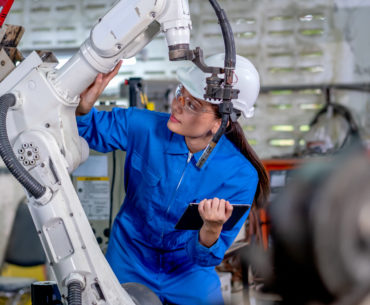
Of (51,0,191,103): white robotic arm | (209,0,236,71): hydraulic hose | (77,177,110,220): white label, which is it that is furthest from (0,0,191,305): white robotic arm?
(77,177,110,220): white label

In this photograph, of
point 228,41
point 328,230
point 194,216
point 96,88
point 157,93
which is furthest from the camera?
point 157,93

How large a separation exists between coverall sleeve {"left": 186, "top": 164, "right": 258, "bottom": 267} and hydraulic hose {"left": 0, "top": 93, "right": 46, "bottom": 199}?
2.25 feet

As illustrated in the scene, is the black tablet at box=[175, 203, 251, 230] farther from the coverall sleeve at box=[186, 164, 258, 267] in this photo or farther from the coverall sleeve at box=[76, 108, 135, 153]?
the coverall sleeve at box=[76, 108, 135, 153]

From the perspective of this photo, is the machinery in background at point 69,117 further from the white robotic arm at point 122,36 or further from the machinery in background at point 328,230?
the machinery in background at point 328,230

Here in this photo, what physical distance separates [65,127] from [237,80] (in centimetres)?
78

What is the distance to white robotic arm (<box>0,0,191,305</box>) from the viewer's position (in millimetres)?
1888

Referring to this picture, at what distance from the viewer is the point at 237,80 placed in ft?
7.52

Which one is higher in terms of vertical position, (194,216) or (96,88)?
(96,88)

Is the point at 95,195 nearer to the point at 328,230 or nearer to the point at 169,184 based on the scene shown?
the point at 169,184

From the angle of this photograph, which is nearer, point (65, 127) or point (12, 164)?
point (12, 164)

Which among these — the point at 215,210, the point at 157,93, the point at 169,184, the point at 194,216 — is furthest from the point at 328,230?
the point at 157,93

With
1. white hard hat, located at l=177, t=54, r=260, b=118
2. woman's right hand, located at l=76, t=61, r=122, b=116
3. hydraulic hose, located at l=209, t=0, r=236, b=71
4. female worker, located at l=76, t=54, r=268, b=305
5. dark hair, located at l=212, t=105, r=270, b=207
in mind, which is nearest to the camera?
hydraulic hose, located at l=209, t=0, r=236, b=71

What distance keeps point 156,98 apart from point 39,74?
8.10ft

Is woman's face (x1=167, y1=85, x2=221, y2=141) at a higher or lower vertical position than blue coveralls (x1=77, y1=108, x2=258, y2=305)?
higher
